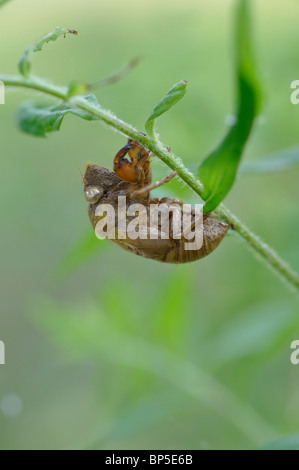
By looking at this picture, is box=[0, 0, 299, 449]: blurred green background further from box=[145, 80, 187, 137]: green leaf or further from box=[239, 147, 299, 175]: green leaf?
box=[145, 80, 187, 137]: green leaf

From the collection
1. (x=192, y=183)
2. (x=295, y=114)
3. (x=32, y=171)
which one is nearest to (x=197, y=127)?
(x=295, y=114)

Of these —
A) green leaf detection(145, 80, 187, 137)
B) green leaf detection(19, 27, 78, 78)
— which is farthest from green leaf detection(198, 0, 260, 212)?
green leaf detection(19, 27, 78, 78)

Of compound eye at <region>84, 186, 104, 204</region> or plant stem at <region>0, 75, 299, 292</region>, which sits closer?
plant stem at <region>0, 75, 299, 292</region>

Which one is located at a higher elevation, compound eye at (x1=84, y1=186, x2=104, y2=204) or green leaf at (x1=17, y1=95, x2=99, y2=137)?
compound eye at (x1=84, y1=186, x2=104, y2=204)

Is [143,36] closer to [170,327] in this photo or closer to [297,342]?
[170,327]

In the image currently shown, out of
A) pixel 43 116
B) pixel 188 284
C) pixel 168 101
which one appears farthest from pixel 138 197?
pixel 188 284

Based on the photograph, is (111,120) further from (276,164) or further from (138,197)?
(276,164)
